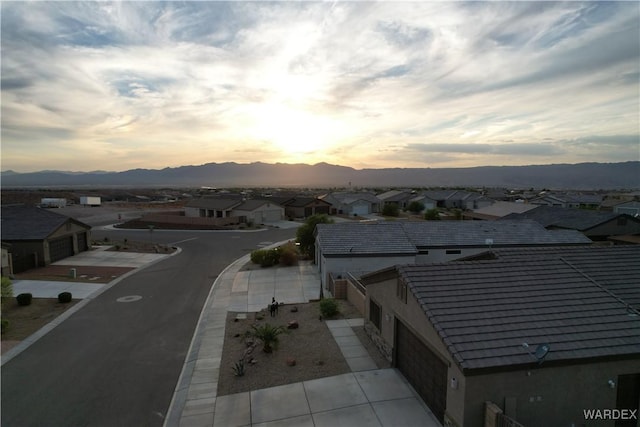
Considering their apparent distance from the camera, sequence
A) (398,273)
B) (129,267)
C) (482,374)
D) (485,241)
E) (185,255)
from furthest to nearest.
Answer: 1. (185,255)
2. (129,267)
3. (485,241)
4. (398,273)
5. (482,374)

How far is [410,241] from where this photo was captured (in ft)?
83.4

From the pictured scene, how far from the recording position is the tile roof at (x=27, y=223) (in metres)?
31.1

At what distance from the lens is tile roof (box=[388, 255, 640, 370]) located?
8648 millimetres

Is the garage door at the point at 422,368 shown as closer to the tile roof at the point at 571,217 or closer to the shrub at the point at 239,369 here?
the shrub at the point at 239,369

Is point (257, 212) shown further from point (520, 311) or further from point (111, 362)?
point (520, 311)

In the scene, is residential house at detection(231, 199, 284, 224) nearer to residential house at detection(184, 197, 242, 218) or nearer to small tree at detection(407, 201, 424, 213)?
residential house at detection(184, 197, 242, 218)

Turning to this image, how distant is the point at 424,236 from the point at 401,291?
1571 centimetres

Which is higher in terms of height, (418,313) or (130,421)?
(418,313)

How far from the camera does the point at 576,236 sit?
2766cm

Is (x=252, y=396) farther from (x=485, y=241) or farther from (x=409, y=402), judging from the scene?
(x=485, y=241)

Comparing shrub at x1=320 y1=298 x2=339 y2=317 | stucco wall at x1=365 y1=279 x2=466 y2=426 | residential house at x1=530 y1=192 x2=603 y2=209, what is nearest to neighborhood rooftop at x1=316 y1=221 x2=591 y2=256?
shrub at x1=320 y1=298 x2=339 y2=317

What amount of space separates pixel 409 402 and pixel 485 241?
1929 centimetres

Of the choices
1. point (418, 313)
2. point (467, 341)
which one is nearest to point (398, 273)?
point (418, 313)

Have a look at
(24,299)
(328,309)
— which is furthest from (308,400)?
(24,299)
